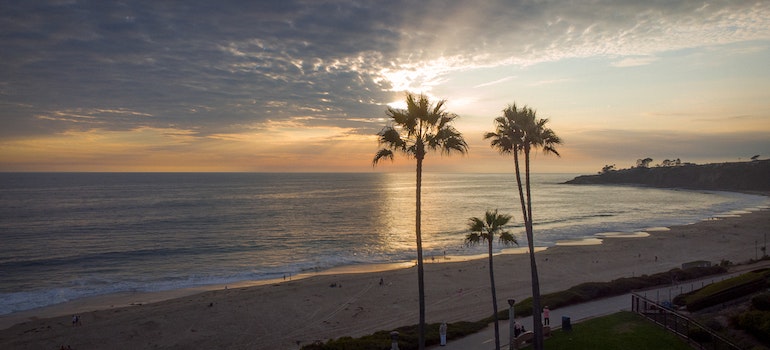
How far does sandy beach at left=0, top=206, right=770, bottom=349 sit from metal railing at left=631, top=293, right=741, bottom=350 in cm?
1115

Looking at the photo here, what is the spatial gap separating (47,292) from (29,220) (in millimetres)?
60083

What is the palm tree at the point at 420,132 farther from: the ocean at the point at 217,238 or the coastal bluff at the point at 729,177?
the coastal bluff at the point at 729,177

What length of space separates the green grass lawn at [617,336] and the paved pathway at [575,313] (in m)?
1.80

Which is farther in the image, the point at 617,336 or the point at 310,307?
the point at 310,307

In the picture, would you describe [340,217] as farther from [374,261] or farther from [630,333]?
[630,333]

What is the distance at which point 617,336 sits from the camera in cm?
1712

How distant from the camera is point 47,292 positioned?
123 ft

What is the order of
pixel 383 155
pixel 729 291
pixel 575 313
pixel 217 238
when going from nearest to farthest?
pixel 383 155, pixel 729 291, pixel 575 313, pixel 217 238

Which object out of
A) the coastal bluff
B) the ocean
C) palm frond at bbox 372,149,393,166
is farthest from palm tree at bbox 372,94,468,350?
the coastal bluff

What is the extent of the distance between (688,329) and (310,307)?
929 inches

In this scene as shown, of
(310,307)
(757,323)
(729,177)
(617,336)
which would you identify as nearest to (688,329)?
(757,323)

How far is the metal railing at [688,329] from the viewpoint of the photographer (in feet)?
48.3

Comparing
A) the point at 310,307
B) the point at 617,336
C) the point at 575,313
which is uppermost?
the point at 617,336

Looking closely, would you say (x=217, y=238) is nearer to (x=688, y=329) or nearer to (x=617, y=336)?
(x=617, y=336)
